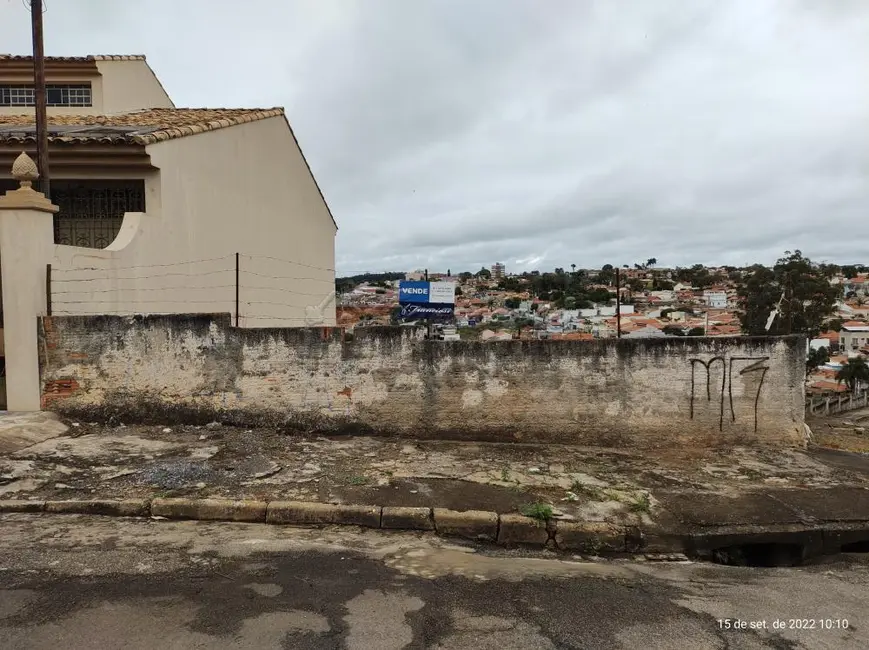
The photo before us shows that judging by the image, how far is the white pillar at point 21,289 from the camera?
6.74 metres

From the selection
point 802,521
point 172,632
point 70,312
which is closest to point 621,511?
point 802,521

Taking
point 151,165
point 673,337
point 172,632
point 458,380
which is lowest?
point 172,632

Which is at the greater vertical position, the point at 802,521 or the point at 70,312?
the point at 70,312

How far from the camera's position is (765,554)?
448cm

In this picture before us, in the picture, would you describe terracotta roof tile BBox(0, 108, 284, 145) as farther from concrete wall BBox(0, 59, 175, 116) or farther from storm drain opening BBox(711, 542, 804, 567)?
storm drain opening BBox(711, 542, 804, 567)

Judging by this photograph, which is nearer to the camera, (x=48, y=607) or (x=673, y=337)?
(x=48, y=607)

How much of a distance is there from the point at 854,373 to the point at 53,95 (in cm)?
4490

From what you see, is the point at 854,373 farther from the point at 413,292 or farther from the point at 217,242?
the point at 217,242

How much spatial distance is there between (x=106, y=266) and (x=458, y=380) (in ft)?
17.0

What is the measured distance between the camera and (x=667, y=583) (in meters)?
3.60

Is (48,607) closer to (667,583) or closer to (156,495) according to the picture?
(156,495)

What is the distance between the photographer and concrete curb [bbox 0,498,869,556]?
4.30 m

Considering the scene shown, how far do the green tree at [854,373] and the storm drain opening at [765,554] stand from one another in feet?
130

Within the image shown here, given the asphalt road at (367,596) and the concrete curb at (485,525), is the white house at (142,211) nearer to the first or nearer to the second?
the concrete curb at (485,525)
